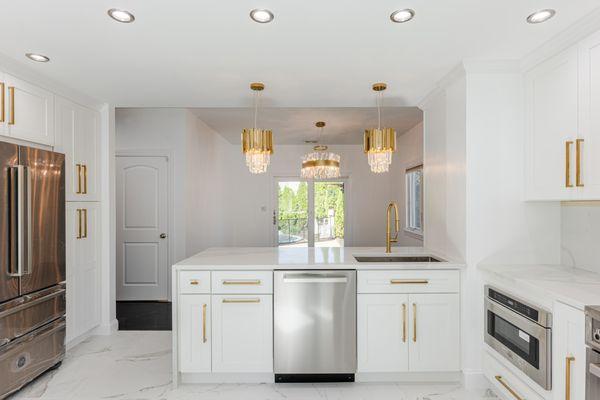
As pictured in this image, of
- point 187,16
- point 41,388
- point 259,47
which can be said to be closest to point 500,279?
point 259,47

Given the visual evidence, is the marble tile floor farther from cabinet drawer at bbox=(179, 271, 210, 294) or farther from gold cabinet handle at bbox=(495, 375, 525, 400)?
cabinet drawer at bbox=(179, 271, 210, 294)

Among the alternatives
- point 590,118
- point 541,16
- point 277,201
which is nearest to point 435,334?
point 590,118

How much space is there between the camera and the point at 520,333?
205 centimetres

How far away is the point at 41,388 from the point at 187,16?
2.70m

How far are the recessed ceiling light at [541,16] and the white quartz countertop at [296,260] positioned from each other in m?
1.56

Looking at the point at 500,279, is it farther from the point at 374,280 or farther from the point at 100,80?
the point at 100,80

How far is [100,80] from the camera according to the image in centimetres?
287

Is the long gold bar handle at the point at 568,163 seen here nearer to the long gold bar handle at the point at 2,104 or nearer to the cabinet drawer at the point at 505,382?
the cabinet drawer at the point at 505,382

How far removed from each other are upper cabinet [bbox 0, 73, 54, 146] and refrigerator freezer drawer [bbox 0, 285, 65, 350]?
112cm

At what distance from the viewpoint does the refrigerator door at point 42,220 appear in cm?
238

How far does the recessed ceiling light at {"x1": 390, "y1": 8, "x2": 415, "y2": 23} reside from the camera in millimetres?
1830

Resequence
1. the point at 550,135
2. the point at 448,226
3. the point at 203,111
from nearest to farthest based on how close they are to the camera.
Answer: the point at 550,135
the point at 448,226
the point at 203,111

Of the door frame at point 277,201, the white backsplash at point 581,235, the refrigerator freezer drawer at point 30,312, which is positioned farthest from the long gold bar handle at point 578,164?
the door frame at point 277,201

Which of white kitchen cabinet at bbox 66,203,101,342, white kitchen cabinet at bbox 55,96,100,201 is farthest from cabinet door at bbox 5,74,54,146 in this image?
white kitchen cabinet at bbox 66,203,101,342
